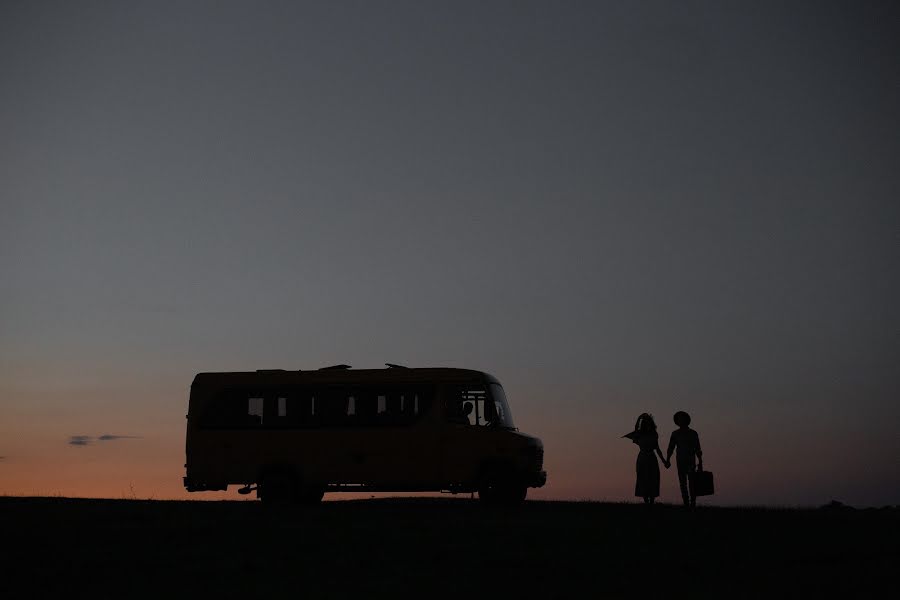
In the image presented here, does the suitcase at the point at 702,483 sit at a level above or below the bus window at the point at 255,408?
below

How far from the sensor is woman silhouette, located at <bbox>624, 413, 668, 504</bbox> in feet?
74.1

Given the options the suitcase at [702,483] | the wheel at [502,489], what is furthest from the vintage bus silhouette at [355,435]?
the suitcase at [702,483]

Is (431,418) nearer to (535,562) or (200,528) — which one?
(200,528)

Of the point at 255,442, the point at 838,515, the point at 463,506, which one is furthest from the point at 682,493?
the point at 255,442

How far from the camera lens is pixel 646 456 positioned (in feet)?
74.1

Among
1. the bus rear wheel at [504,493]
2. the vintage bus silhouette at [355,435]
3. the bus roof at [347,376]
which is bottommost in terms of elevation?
the bus rear wheel at [504,493]

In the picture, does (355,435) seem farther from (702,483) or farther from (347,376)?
(702,483)

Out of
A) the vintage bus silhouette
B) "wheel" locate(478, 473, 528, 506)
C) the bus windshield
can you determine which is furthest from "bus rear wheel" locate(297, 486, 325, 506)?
the bus windshield

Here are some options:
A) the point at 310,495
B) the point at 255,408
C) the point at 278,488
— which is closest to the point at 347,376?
the point at 255,408

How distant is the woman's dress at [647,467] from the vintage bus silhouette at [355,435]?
82.0 inches

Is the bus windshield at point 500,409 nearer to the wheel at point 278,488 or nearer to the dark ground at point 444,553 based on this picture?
the dark ground at point 444,553

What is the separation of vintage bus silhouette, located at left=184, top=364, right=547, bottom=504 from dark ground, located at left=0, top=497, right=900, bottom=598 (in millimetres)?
1645

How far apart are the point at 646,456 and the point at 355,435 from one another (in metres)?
6.31

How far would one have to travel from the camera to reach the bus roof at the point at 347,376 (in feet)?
72.9
